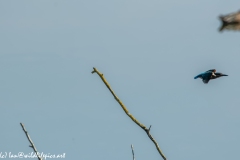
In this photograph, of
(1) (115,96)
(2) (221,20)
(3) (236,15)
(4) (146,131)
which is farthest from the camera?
(4) (146,131)

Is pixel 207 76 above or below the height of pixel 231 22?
above

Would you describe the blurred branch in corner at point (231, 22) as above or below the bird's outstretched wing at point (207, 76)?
below

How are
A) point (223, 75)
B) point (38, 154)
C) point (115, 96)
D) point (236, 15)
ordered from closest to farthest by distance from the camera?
point (236, 15) < point (115, 96) < point (223, 75) < point (38, 154)

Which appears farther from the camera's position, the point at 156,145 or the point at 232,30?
the point at 156,145

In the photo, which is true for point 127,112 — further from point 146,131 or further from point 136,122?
point 146,131

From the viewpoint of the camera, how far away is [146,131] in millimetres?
3123

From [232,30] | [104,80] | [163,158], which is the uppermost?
[104,80]

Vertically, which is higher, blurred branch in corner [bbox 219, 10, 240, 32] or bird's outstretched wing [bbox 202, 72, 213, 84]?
bird's outstretched wing [bbox 202, 72, 213, 84]

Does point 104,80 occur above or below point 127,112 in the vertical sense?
above

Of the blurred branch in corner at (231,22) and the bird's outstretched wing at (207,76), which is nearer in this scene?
the blurred branch in corner at (231,22)

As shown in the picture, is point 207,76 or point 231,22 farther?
point 207,76

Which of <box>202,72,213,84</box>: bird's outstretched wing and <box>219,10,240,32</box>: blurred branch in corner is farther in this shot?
<box>202,72,213,84</box>: bird's outstretched wing

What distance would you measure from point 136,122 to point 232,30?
1.51 m

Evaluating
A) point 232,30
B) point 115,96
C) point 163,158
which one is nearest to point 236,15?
point 232,30
